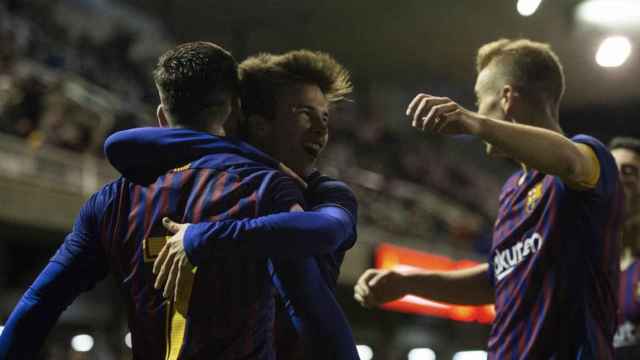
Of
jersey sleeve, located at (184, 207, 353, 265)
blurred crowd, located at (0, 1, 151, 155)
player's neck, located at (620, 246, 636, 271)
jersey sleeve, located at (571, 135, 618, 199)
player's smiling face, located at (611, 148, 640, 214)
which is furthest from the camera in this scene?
blurred crowd, located at (0, 1, 151, 155)

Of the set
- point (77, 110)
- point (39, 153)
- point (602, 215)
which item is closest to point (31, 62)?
point (77, 110)

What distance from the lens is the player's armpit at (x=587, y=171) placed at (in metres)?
2.54

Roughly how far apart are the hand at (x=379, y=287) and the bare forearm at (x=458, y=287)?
0.13 metres

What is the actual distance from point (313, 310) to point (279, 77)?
774mm

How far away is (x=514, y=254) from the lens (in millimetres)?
2869

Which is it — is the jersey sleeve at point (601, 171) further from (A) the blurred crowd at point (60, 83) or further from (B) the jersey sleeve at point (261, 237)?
(A) the blurred crowd at point (60, 83)

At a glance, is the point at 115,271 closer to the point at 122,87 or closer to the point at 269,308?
the point at 269,308

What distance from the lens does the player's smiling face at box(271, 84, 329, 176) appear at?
2420 millimetres

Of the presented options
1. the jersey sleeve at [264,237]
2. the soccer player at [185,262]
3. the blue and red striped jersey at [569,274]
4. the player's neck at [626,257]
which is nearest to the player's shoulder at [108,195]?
the soccer player at [185,262]

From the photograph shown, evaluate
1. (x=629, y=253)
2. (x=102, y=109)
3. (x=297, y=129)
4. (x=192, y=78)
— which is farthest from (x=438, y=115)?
(x=102, y=109)

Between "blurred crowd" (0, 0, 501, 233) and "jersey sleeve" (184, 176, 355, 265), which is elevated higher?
"jersey sleeve" (184, 176, 355, 265)

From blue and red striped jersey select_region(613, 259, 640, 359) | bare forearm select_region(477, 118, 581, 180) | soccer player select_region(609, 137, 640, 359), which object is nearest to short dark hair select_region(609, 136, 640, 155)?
soccer player select_region(609, 137, 640, 359)

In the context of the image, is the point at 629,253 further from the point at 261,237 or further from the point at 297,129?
the point at 261,237

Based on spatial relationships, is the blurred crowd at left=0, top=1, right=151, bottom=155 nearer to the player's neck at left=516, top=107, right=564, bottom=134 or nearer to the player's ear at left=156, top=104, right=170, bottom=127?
the player's neck at left=516, top=107, right=564, bottom=134
